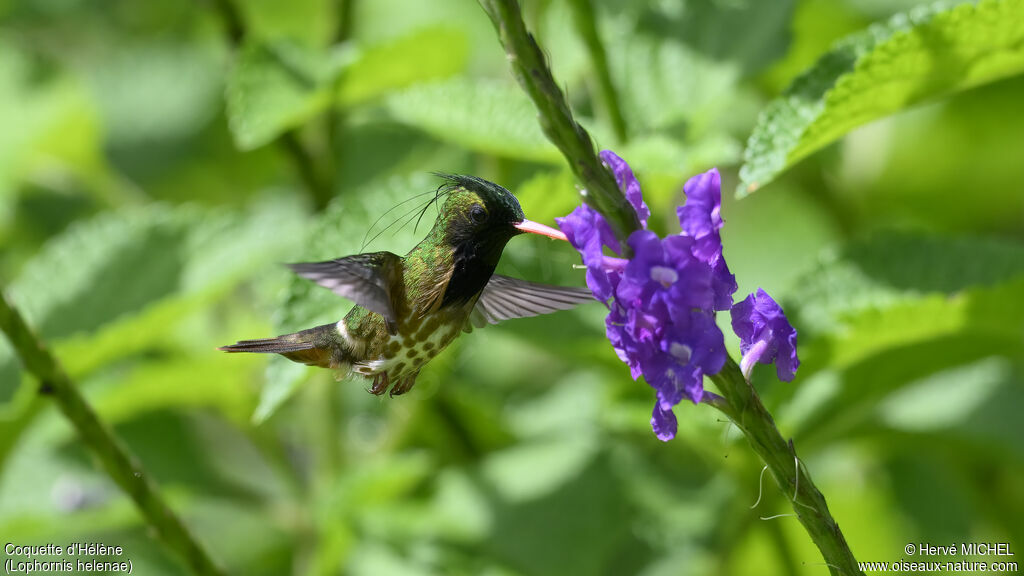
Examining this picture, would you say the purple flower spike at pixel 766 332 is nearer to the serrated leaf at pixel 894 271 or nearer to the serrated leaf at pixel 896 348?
the serrated leaf at pixel 896 348

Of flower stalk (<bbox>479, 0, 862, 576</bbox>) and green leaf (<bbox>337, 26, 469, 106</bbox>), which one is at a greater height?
green leaf (<bbox>337, 26, 469, 106</bbox>)

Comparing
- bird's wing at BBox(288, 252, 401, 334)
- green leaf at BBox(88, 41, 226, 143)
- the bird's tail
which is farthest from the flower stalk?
green leaf at BBox(88, 41, 226, 143)

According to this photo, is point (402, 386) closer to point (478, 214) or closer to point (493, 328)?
point (478, 214)

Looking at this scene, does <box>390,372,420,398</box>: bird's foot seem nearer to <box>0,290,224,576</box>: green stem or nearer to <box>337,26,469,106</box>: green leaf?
<box>0,290,224,576</box>: green stem

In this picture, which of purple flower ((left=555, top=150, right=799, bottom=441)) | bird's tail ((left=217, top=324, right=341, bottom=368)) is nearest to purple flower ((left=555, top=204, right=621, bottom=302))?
purple flower ((left=555, top=150, right=799, bottom=441))

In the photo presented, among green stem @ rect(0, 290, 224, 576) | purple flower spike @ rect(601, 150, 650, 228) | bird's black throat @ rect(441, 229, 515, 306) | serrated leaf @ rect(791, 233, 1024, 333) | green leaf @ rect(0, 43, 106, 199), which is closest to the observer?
purple flower spike @ rect(601, 150, 650, 228)

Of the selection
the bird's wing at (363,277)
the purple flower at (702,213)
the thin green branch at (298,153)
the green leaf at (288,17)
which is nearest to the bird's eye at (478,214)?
the bird's wing at (363,277)

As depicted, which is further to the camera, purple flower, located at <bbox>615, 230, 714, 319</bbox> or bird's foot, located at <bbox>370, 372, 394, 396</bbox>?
bird's foot, located at <bbox>370, 372, 394, 396</bbox>

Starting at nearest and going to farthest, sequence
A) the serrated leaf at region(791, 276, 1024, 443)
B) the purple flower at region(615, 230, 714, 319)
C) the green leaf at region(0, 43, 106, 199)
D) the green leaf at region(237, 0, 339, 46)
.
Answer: the purple flower at region(615, 230, 714, 319) < the serrated leaf at region(791, 276, 1024, 443) < the green leaf at region(0, 43, 106, 199) < the green leaf at region(237, 0, 339, 46)

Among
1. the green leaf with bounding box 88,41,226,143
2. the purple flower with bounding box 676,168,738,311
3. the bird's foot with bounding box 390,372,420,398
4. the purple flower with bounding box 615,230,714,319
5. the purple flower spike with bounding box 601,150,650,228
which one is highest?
the green leaf with bounding box 88,41,226,143
